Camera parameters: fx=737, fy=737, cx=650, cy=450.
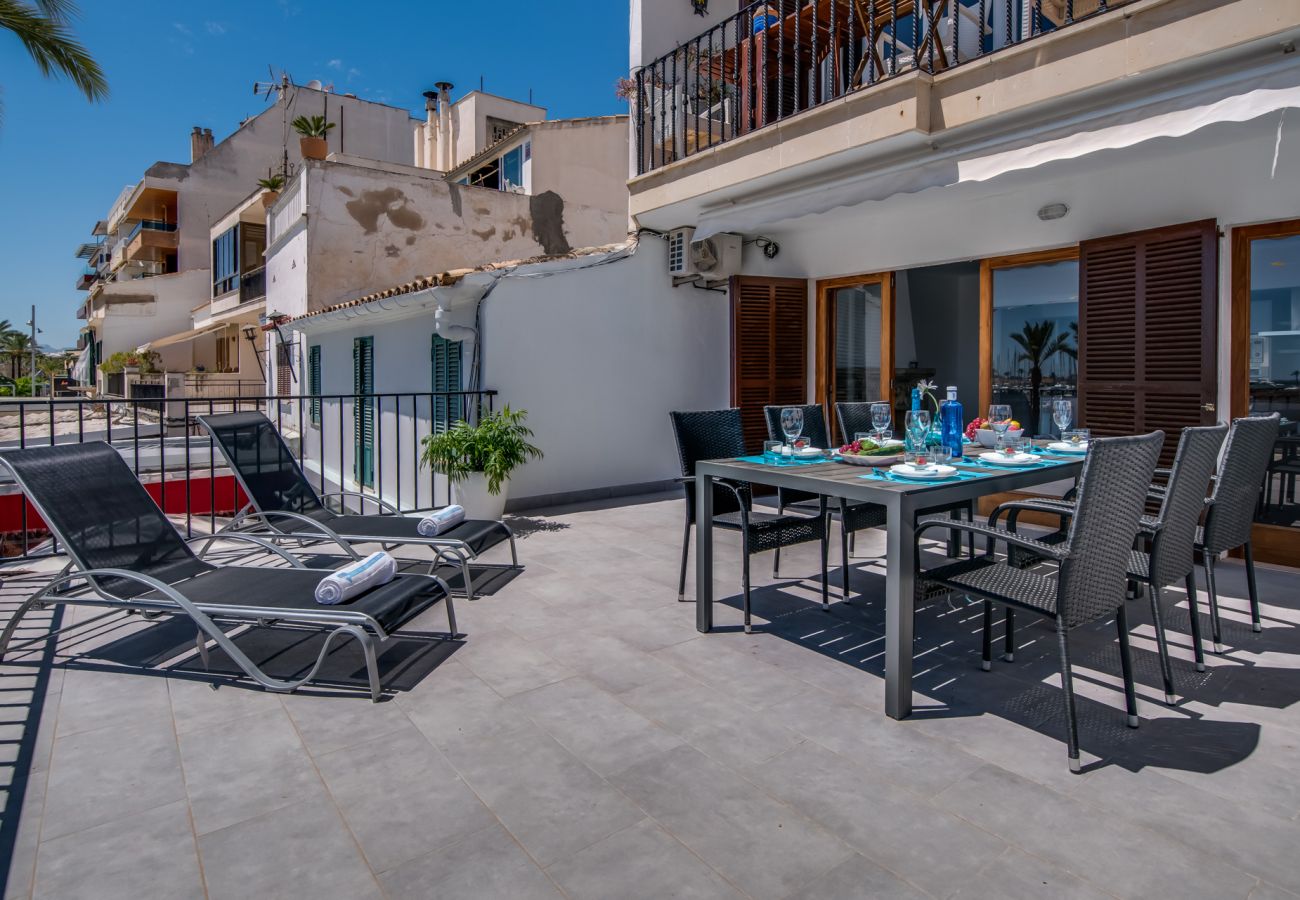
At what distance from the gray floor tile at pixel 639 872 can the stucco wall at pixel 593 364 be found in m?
5.46

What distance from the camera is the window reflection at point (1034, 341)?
660 centimetres

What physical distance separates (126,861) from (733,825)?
66.0 inches

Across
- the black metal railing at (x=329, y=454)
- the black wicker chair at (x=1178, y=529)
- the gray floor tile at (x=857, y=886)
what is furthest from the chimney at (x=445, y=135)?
the gray floor tile at (x=857, y=886)

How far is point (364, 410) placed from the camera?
10.6 metres

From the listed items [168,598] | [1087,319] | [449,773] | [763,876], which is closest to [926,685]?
[763,876]

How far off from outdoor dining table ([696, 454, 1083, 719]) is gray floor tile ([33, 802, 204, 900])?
2341 millimetres

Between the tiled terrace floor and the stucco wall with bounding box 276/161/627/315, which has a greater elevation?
the stucco wall with bounding box 276/161/627/315

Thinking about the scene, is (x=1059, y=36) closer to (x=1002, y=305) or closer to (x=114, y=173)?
(x=1002, y=305)

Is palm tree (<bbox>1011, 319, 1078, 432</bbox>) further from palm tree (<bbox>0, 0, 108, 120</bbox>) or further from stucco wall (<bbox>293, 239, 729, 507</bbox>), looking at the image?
palm tree (<bbox>0, 0, 108, 120</bbox>)

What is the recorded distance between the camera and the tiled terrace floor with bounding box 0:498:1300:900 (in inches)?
76.7

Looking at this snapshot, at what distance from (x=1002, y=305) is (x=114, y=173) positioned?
40.8 meters

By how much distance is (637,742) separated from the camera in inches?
105

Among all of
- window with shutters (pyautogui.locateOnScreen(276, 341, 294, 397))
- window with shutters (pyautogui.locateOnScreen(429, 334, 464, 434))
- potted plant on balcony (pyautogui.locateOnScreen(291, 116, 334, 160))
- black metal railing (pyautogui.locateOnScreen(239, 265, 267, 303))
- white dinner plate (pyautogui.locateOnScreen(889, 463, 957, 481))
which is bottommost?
white dinner plate (pyautogui.locateOnScreen(889, 463, 957, 481))

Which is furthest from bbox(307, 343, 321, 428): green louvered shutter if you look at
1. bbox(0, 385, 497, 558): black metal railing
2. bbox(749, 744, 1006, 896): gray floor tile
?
bbox(749, 744, 1006, 896): gray floor tile
